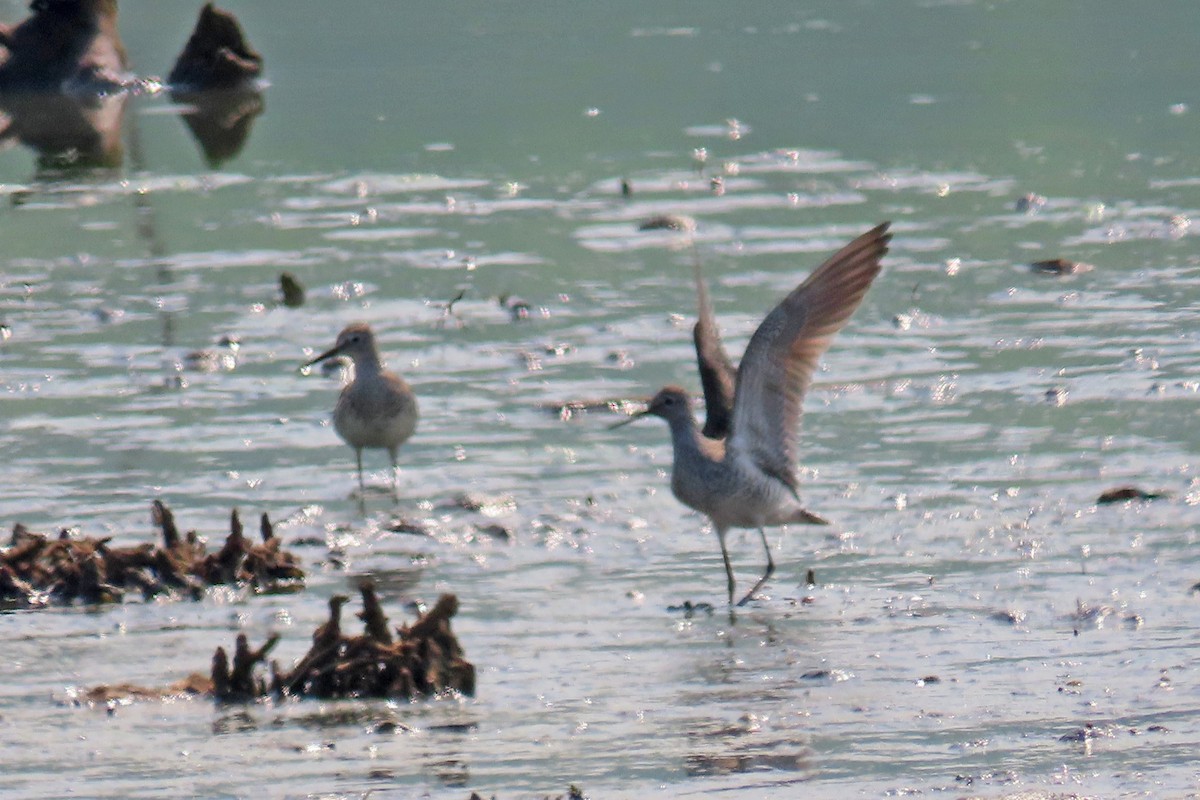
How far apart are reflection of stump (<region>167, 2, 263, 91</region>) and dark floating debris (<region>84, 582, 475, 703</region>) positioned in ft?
66.5

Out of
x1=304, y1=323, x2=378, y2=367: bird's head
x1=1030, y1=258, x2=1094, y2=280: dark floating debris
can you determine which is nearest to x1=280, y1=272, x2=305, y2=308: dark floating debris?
x1=304, y1=323, x2=378, y2=367: bird's head

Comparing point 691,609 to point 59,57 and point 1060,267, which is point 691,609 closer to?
point 1060,267

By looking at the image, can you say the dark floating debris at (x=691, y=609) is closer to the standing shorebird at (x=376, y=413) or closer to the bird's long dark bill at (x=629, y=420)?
the bird's long dark bill at (x=629, y=420)

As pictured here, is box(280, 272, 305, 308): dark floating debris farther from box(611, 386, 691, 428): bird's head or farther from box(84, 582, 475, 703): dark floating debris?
box(84, 582, 475, 703): dark floating debris

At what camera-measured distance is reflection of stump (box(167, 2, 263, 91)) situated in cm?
2759

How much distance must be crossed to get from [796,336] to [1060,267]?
5970mm

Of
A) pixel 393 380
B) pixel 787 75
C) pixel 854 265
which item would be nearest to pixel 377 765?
pixel 854 265

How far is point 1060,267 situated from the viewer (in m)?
15.5

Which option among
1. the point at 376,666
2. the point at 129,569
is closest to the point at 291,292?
the point at 129,569

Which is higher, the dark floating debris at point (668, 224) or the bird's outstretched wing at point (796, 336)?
the dark floating debris at point (668, 224)

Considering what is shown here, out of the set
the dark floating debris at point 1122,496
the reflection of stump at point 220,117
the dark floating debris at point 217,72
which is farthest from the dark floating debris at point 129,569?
the dark floating debris at point 217,72

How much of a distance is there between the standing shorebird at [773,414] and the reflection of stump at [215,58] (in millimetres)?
18488

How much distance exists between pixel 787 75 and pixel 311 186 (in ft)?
27.5

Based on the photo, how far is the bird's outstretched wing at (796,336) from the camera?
32.8 feet
